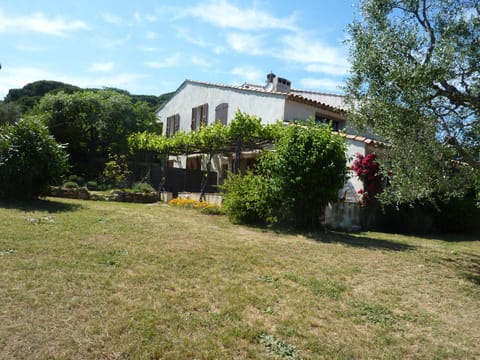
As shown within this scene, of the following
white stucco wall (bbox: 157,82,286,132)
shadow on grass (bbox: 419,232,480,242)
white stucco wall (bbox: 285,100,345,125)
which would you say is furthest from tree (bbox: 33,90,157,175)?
shadow on grass (bbox: 419,232,480,242)

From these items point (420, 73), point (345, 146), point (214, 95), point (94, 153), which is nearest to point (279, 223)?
point (345, 146)

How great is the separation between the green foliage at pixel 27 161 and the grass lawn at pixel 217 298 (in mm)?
2985

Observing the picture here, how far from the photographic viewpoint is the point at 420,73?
639cm

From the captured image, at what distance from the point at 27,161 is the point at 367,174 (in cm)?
1066

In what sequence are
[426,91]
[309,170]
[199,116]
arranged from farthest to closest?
[199,116] < [309,170] < [426,91]

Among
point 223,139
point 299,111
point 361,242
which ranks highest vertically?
point 299,111

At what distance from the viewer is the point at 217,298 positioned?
14.9ft

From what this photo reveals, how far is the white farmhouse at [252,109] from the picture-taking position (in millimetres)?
12914

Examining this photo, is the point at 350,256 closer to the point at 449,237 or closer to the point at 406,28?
the point at 406,28

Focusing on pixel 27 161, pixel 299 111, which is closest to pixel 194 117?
pixel 299 111

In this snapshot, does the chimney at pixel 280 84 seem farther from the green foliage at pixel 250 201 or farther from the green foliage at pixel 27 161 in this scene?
the green foliage at pixel 27 161

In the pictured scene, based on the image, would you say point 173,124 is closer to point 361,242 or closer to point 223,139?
point 223,139

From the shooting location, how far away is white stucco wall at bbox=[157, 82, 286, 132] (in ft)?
52.1

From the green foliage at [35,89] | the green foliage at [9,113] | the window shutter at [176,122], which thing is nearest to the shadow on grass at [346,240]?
the window shutter at [176,122]
